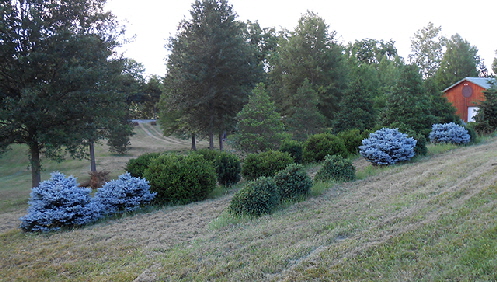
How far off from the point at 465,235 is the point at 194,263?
2871mm

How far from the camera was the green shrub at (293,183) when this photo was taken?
23.1ft

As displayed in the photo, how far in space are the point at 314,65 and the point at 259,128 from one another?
514 inches

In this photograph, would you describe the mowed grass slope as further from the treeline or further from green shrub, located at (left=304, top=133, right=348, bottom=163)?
the treeline

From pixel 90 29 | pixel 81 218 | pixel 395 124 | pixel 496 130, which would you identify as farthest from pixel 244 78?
pixel 81 218

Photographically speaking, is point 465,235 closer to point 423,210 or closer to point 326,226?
point 423,210

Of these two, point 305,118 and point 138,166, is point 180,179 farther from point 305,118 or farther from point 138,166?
point 305,118

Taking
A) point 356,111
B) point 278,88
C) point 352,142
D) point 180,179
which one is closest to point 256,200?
point 180,179

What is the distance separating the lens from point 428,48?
50.8 m

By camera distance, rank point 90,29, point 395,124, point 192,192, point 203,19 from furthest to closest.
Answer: point 203,19, point 90,29, point 395,124, point 192,192

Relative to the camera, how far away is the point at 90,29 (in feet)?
53.8

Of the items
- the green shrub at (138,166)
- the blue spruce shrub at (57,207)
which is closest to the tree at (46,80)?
the green shrub at (138,166)

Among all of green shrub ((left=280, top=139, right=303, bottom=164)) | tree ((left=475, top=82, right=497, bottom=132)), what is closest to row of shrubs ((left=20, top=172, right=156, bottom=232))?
green shrub ((left=280, top=139, right=303, bottom=164))

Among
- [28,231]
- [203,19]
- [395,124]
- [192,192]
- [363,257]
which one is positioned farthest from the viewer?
[203,19]

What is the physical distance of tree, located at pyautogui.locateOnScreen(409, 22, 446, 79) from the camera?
50375 millimetres
